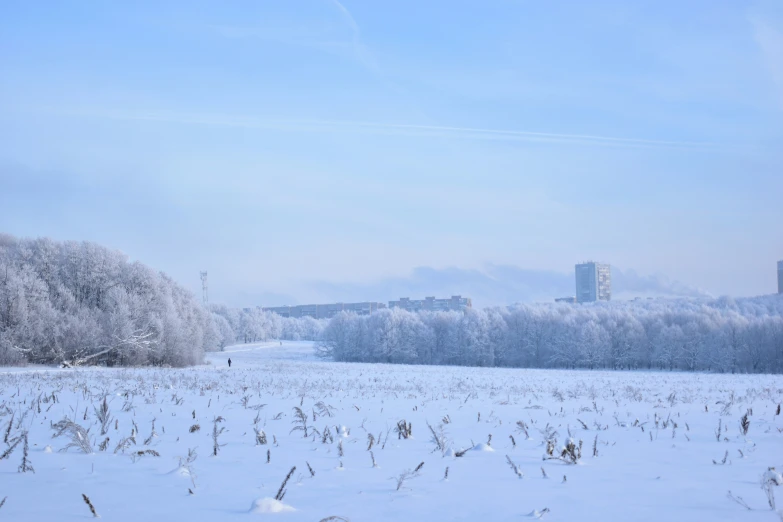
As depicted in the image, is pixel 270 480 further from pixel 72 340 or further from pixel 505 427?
pixel 72 340

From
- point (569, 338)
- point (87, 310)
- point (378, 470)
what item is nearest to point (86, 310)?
point (87, 310)

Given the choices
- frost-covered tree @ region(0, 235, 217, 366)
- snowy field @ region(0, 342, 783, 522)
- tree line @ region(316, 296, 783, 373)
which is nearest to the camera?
snowy field @ region(0, 342, 783, 522)

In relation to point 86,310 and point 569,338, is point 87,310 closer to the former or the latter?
point 86,310

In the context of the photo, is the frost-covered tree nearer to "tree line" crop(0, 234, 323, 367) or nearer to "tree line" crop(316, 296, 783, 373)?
"tree line" crop(0, 234, 323, 367)

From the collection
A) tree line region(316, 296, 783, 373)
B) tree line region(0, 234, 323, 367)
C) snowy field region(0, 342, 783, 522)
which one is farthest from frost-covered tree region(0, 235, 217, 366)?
tree line region(316, 296, 783, 373)

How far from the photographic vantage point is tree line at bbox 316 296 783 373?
242 ft

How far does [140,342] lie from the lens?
160 feet

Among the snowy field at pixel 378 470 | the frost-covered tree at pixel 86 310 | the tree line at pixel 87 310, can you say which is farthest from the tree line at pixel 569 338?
the snowy field at pixel 378 470

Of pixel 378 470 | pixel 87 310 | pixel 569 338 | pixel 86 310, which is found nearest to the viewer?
pixel 378 470

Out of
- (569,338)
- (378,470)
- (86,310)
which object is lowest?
(569,338)

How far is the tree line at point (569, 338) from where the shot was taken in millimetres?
73750

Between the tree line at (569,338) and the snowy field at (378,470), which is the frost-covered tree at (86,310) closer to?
the snowy field at (378,470)

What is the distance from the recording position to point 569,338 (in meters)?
83.3

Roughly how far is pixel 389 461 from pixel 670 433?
5.26 m
